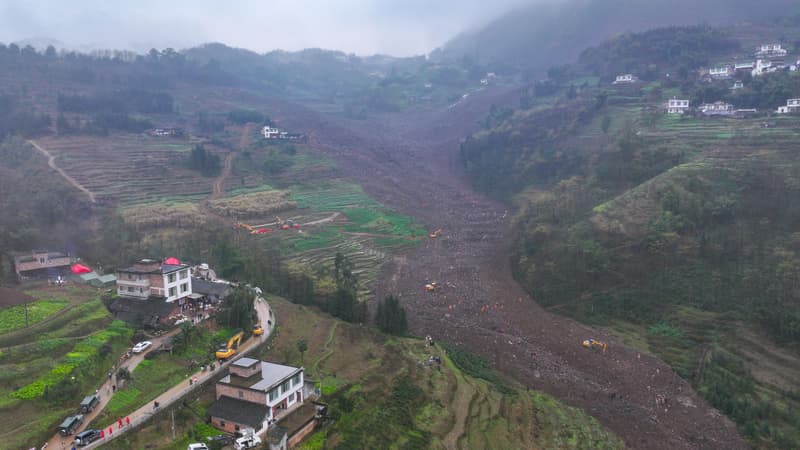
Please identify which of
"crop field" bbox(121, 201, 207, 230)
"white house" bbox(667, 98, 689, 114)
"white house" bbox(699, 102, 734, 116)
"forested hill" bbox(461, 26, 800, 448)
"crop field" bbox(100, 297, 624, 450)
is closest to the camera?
"crop field" bbox(100, 297, 624, 450)

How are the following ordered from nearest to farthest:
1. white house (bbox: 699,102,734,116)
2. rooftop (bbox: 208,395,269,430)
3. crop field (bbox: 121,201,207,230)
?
1. rooftop (bbox: 208,395,269,430)
2. crop field (bbox: 121,201,207,230)
3. white house (bbox: 699,102,734,116)

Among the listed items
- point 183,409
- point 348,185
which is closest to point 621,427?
point 183,409

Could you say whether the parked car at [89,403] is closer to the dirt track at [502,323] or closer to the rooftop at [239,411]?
the rooftop at [239,411]

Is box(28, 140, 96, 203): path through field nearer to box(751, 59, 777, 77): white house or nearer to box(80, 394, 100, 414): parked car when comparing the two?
box(80, 394, 100, 414): parked car

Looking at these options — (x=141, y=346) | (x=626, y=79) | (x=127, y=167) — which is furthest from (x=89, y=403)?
(x=626, y=79)

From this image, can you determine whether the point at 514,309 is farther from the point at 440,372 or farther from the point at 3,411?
the point at 3,411

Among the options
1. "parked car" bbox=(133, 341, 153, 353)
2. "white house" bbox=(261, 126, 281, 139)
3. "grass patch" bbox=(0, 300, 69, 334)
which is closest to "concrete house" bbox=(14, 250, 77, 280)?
"grass patch" bbox=(0, 300, 69, 334)

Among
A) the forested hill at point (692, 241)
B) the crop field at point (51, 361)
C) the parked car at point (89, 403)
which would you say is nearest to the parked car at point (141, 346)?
the crop field at point (51, 361)
